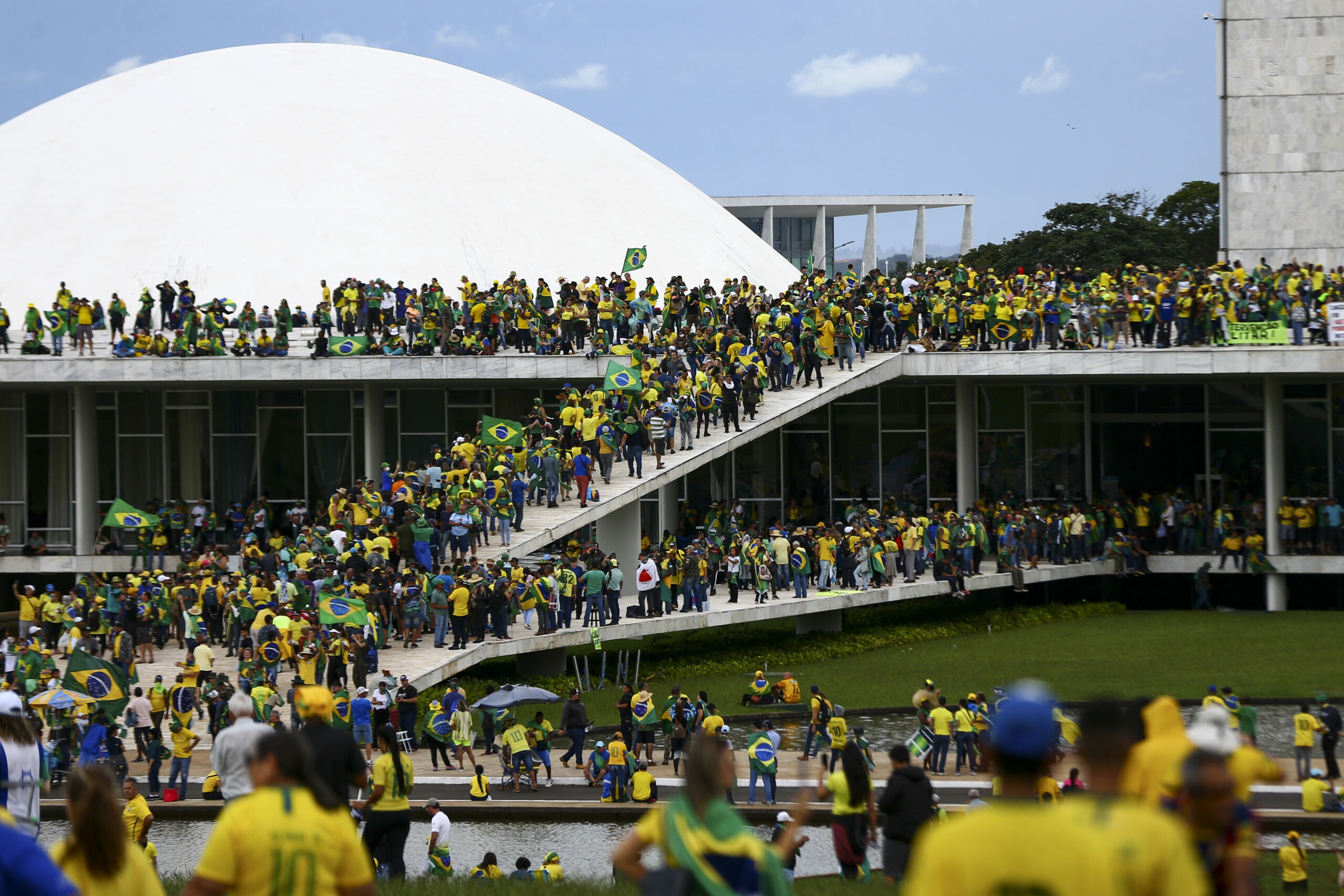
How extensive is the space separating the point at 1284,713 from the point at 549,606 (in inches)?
395

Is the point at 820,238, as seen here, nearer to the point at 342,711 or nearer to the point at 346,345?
the point at 346,345

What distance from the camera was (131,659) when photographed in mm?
19766

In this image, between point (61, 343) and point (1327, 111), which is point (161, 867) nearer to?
point (61, 343)

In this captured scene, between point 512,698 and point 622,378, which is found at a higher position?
point 622,378

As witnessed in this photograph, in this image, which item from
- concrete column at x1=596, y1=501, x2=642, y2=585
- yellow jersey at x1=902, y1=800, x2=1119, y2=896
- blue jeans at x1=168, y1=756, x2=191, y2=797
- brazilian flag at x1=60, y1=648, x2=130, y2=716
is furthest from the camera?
concrete column at x1=596, y1=501, x2=642, y2=585

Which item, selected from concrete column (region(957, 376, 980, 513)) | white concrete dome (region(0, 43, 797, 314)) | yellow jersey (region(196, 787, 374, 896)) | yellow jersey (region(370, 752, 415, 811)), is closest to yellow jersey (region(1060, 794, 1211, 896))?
yellow jersey (region(196, 787, 374, 896))

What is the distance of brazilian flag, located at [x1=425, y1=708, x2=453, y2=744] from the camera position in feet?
61.5

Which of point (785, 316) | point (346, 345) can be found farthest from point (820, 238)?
point (785, 316)

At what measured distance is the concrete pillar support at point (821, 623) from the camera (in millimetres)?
28750

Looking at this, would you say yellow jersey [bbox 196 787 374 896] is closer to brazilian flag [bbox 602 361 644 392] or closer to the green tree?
brazilian flag [bbox 602 361 644 392]

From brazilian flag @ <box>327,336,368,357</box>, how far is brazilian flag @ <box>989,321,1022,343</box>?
1245 centimetres

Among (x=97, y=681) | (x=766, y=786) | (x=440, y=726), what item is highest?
(x=97, y=681)

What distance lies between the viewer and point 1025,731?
3984mm

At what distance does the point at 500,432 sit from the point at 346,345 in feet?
22.5
